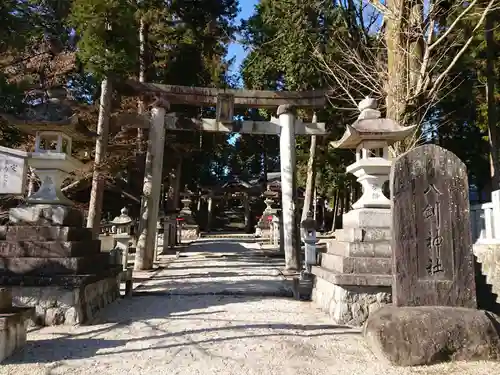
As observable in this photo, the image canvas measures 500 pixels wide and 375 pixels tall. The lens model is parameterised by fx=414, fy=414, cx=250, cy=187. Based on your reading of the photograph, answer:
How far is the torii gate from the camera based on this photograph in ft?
34.2

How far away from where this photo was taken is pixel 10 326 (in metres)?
3.84

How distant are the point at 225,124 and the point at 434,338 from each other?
794cm

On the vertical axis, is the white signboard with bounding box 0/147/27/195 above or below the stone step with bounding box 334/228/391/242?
above

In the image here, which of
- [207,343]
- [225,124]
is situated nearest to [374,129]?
[207,343]

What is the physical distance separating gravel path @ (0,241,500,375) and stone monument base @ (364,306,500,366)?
0.10 m

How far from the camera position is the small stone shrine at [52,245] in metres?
5.07

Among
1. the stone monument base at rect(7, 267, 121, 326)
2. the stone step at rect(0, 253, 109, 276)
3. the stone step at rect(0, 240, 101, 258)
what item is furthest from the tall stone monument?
the stone step at rect(0, 240, 101, 258)

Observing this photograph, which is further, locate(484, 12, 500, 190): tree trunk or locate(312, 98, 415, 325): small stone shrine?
locate(484, 12, 500, 190): tree trunk

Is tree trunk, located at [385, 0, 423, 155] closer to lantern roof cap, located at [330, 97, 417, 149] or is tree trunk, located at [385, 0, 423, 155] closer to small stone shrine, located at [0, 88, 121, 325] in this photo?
lantern roof cap, located at [330, 97, 417, 149]

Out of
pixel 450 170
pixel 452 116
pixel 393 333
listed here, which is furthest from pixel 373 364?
pixel 452 116

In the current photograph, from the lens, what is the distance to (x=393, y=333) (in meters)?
3.96

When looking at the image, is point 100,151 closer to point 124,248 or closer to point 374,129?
point 124,248

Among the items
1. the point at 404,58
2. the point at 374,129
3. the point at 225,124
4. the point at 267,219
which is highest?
the point at 404,58

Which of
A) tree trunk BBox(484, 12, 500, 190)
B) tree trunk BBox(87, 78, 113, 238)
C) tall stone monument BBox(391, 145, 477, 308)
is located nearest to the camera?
tall stone monument BBox(391, 145, 477, 308)
